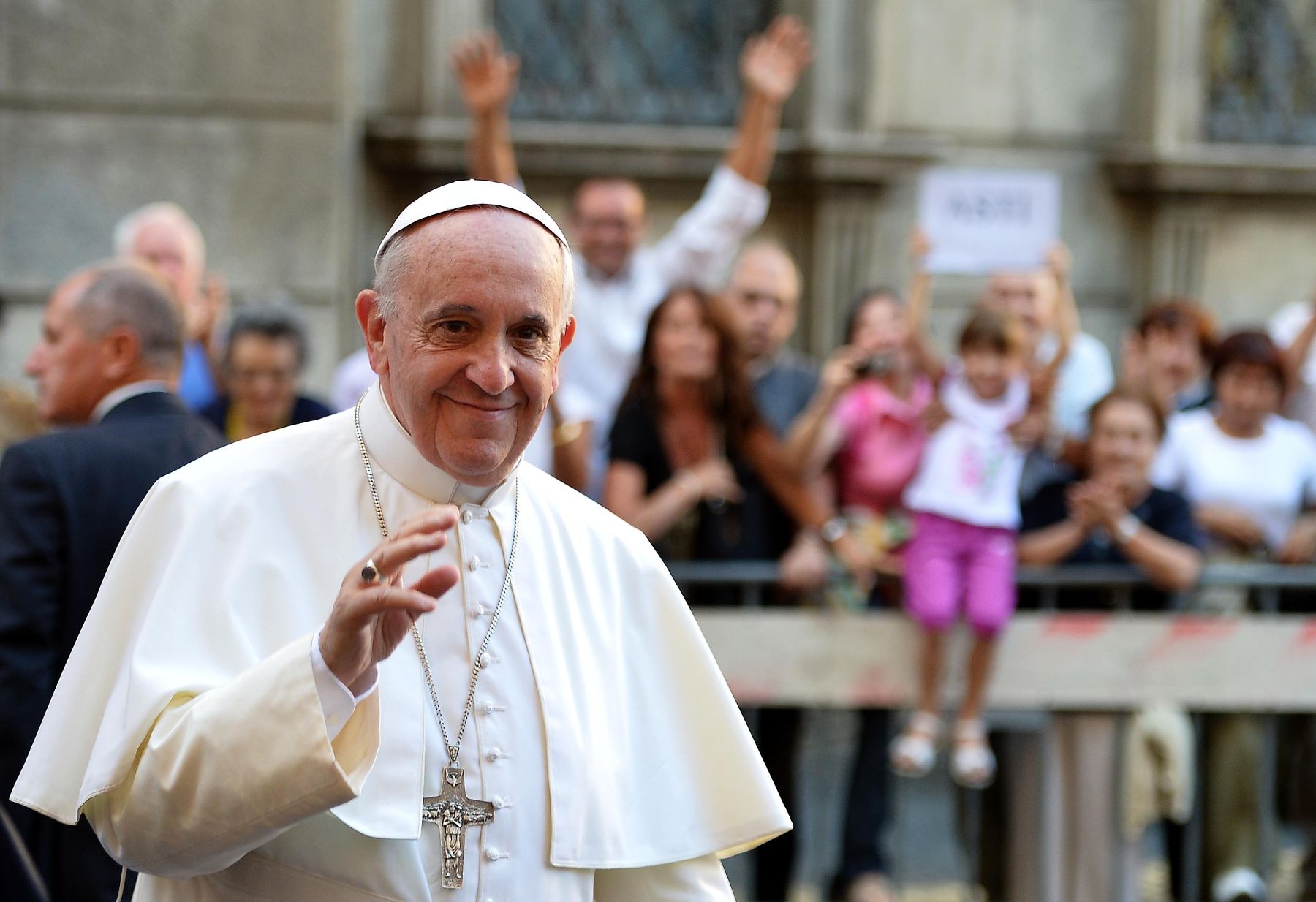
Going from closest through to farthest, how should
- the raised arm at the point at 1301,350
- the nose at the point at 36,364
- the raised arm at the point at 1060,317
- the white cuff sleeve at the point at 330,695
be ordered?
the white cuff sleeve at the point at 330,695
the nose at the point at 36,364
the raised arm at the point at 1060,317
the raised arm at the point at 1301,350

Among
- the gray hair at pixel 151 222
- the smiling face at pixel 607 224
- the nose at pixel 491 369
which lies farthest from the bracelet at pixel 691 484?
the nose at pixel 491 369

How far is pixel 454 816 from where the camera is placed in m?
2.34

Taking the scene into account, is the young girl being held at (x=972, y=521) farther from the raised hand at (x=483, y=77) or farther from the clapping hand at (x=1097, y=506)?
the raised hand at (x=483, y=77)

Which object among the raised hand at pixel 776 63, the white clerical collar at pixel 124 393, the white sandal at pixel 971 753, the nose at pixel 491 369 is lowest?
the white sandal at pixel 971 753

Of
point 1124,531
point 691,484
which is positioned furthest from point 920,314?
point 691,484

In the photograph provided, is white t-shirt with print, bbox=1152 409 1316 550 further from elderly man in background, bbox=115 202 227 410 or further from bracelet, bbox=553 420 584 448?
elderly man in background, bbox=115 202 227 410

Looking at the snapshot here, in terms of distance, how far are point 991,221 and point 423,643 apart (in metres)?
4.15

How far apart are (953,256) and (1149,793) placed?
75.9 inches

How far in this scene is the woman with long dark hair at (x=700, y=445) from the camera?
5410 mm

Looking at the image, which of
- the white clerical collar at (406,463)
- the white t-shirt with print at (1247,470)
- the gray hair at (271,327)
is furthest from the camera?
the white t-shirt with print at (1247,470)

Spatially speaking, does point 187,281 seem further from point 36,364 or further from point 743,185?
point 36,364

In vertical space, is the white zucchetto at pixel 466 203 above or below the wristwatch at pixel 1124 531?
above

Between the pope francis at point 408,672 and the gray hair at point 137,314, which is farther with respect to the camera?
the gray hair at point 137,314

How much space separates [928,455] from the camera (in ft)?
18.5
